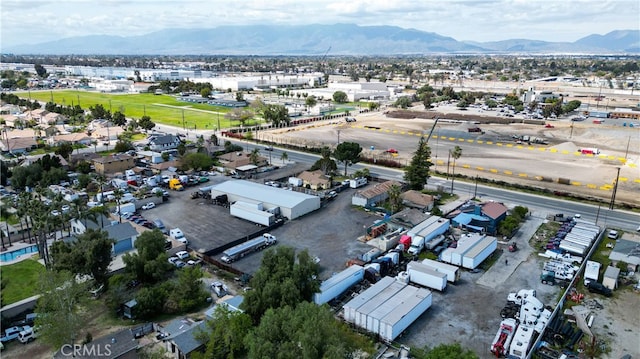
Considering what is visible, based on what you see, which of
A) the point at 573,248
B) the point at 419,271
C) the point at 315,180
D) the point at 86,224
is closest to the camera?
the point at 419,271

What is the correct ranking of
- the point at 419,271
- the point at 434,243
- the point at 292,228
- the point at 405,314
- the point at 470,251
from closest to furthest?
the point at 405,314 < the point at 419,271 < the point at 470,251 < the point at 434,243 < the point at 292,228

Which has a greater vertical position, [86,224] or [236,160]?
[236,160]

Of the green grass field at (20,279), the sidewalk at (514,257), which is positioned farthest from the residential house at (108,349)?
the sidewalk at (514,257)

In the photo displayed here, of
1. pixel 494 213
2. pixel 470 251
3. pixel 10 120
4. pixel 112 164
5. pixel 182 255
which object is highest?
pixel 10 120

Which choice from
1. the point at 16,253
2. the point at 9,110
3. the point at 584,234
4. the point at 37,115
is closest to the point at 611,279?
the point at 584,234

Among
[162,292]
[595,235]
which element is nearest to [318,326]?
[162,292]

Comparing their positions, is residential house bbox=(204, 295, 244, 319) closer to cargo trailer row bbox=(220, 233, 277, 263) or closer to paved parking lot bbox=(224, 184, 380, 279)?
paved parking lot bbox=(224, 184, 380, 279)

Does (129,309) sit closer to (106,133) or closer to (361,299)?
(361,299)

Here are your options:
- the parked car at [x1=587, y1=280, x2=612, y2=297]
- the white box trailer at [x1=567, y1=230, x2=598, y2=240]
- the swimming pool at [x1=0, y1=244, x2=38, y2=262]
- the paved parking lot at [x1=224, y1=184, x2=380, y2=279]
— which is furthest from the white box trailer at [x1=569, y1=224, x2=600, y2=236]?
the swimming pool at [x1=0, y1=244, x2=38, y2=262]

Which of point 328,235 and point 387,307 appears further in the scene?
point 328,235
